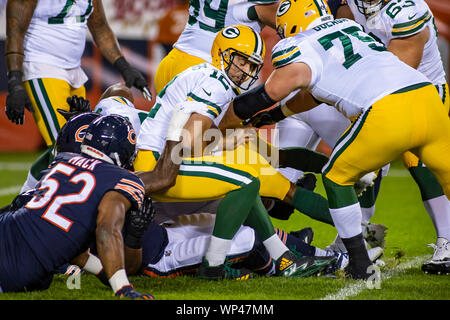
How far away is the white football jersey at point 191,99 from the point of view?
12.0 ft

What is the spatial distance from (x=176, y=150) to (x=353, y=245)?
104 centimetres

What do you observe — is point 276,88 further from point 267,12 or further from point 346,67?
point 267,12

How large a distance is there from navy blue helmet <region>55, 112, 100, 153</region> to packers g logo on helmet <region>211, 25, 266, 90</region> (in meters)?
0.82

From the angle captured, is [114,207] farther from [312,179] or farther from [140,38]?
[140,38]

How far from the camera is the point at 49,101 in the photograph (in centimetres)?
467

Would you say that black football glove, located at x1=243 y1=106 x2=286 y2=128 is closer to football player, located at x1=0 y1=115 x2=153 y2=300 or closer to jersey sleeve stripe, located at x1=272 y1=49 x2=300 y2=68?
jersey sleeve stripe, located at x1=272 y1=49 x2=300 y2=68

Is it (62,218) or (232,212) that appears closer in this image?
(62,218)

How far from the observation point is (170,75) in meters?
5.03

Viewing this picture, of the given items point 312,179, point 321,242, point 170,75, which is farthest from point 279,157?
point 170,75

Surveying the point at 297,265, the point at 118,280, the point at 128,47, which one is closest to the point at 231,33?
the point at 297,265

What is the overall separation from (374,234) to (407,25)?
1.28 meters

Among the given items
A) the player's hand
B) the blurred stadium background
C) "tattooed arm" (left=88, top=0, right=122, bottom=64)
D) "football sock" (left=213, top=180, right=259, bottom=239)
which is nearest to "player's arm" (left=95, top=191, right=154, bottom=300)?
the player's hand

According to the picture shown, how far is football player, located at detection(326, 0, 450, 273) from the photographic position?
409cm
